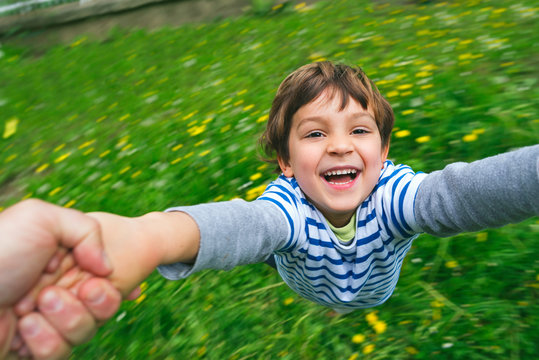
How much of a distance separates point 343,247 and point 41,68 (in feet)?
20.6

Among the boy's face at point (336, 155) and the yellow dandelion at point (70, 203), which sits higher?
the boy's face at point (336, 155)

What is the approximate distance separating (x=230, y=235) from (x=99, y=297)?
39 cm

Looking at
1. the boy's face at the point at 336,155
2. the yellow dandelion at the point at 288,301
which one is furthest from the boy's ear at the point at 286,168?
the yellow dandelion at the point at 288,301

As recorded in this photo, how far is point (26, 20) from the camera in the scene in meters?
7.52

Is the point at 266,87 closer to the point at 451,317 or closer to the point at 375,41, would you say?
the point at 375,41

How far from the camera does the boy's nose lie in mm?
1641

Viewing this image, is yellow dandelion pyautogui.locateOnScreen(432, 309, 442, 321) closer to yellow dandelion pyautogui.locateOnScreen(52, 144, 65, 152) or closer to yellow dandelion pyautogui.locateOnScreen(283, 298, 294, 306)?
yellow dandelion pyautogui.locateOnScreen(283, 298, 294, 306)

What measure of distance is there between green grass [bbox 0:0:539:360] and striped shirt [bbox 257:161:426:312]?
53cm

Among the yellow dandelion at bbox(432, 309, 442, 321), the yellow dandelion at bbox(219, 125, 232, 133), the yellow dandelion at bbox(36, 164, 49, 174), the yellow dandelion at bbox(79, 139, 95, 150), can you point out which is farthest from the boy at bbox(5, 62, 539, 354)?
the yellow dandelion at bbox(36, 164, 49, 174)

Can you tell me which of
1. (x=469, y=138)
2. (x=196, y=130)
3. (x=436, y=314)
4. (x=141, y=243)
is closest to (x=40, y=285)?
(x=141, y=243)

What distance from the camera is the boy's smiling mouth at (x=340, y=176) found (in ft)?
5.55

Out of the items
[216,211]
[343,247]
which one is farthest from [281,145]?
[216,211]

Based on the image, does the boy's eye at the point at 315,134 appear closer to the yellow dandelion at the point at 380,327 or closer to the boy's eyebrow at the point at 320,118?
the boy's eyebrow at the point at 320,118

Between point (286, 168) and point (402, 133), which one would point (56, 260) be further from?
point (402, 133)
